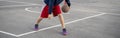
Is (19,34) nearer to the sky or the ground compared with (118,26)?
nearer to the sky

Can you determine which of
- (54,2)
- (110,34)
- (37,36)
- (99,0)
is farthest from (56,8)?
(99,0)

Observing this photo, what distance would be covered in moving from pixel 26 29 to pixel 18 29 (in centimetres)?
25

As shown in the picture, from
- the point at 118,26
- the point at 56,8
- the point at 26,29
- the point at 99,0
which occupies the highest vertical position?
the point at 56,8

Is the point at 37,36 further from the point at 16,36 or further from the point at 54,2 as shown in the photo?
the point at 54,2

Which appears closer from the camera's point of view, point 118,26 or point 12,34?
point 12,34

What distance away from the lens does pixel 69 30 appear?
23.5 ft

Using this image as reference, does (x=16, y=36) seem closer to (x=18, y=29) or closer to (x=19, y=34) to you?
(x=19, y=34)

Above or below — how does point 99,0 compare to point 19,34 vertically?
below

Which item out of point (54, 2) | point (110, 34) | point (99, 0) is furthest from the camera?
point (99, 0)

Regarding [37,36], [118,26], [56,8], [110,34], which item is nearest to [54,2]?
[56,8]

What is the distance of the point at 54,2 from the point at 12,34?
1535 mm

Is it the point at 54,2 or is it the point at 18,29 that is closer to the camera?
the point at 54,2

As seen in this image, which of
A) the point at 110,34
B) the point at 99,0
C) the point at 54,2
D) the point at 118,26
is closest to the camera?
the point at 54,2

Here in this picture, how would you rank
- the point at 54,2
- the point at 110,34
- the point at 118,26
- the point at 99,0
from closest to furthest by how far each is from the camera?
the point at 54,2, the point at 110,34, the point at 118,26, the point at 99,0
